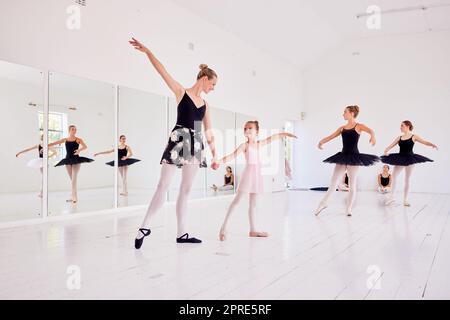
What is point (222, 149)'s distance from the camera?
8.20m

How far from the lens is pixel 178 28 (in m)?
6.65

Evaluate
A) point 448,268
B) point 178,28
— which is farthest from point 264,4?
point 448,268

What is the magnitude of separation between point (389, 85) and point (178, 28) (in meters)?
6.00

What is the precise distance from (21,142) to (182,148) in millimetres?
2366

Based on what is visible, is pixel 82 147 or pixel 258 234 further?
pixel 82 147

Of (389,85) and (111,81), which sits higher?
(389,85)

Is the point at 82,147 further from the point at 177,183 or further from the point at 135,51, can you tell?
the point at 177,183

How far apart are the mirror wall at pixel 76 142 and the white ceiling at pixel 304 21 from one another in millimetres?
2030

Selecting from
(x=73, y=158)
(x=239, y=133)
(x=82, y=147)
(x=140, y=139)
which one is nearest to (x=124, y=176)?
(x=140, y=139)

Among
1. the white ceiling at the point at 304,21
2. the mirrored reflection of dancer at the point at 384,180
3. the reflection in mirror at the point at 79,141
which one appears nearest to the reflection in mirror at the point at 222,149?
the white ceiling at the point at 304,21

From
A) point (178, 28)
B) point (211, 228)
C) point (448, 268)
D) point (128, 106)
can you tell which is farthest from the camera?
point (178, 28)

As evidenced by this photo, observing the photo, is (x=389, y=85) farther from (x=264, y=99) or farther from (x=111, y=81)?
(x=111, y=81)

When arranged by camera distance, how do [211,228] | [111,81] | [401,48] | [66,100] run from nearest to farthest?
[211,228] < [66,100] < [111,81] < [401,48]

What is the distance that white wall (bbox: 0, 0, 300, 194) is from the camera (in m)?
4.41
